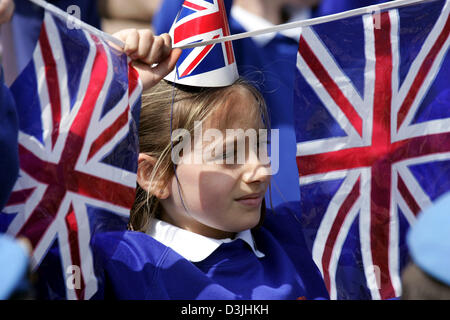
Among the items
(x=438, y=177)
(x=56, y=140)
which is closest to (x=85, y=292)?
(x=56, y=140)

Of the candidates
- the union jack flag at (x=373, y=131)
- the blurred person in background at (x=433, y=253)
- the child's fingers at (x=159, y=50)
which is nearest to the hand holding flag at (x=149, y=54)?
the child's fingers at (x=159, y=50)

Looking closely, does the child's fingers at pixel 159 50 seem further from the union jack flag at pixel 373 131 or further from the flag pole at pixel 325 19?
the union jack flag at pixel 373 131

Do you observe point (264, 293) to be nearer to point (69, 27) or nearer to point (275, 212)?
point (275, 212)

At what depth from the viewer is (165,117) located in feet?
4.95

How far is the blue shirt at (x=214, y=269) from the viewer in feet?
4.45

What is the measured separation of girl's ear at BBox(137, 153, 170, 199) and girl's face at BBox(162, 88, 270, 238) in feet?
0.11

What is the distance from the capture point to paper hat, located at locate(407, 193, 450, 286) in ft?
2.75

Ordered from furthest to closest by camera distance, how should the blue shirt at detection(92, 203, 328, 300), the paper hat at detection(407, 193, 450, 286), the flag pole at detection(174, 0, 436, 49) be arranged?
the blue shirt at detection(92, 203, 328, 300) < the flag pole at detection(174, 0, 436, 49) < the paper hat at detection(407, 193, 450, 286)

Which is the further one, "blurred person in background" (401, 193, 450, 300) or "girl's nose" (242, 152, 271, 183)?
"girl's nose" (242, 152, 271, 183)

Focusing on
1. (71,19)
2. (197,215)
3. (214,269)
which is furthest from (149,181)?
(71,19)

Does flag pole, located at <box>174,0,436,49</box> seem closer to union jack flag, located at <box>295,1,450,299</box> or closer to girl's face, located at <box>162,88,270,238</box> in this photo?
union jack flag, located at <box>295,1,450,299</box>

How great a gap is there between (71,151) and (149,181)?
36 centimetres

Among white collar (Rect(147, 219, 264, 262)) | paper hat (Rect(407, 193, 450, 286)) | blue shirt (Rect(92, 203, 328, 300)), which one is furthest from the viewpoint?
white collar (Rect(147, 219, 264, 262))

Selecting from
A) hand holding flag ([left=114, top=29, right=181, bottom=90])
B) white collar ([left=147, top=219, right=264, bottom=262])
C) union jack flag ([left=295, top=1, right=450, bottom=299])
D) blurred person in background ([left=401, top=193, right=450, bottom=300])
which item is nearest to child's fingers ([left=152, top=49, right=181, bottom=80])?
hand holding flag ([left=114, top=29, right=181, bottom=90])
